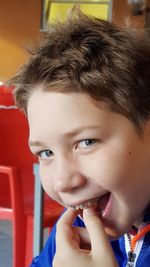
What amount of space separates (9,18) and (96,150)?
436 centimetres

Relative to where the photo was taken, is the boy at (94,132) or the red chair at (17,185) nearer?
the boy at (94,132)

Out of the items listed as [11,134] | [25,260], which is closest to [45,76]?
[25,260]

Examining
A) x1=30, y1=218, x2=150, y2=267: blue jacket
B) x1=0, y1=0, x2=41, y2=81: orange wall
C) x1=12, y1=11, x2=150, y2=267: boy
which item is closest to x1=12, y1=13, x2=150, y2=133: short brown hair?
x1=12, y1=11, x2=150, y2=267: boy

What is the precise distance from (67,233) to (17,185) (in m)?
1.08

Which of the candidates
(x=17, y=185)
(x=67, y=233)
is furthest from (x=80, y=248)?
(x=17, y=185)

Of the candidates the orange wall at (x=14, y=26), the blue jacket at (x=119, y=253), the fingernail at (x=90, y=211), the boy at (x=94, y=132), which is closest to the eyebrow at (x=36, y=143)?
the boy at (x=94, y=132)

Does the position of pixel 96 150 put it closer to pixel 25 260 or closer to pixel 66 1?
pixel 25 260

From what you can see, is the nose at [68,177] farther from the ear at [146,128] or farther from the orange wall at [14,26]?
the orange wall at [14,26]

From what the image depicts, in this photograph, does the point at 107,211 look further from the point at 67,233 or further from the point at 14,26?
the point at 14,26

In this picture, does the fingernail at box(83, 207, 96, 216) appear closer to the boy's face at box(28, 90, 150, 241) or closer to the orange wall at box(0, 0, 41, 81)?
the boy's face at box(28, 90, 150, 241)

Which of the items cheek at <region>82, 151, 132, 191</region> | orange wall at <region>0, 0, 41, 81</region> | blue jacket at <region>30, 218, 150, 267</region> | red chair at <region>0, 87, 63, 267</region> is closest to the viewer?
cheek at <region>82, 151, 132, 191</region>

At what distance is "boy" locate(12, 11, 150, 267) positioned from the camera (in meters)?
0.56

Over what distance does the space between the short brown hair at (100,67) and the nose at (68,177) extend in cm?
9

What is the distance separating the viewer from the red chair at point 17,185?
5.70ft
